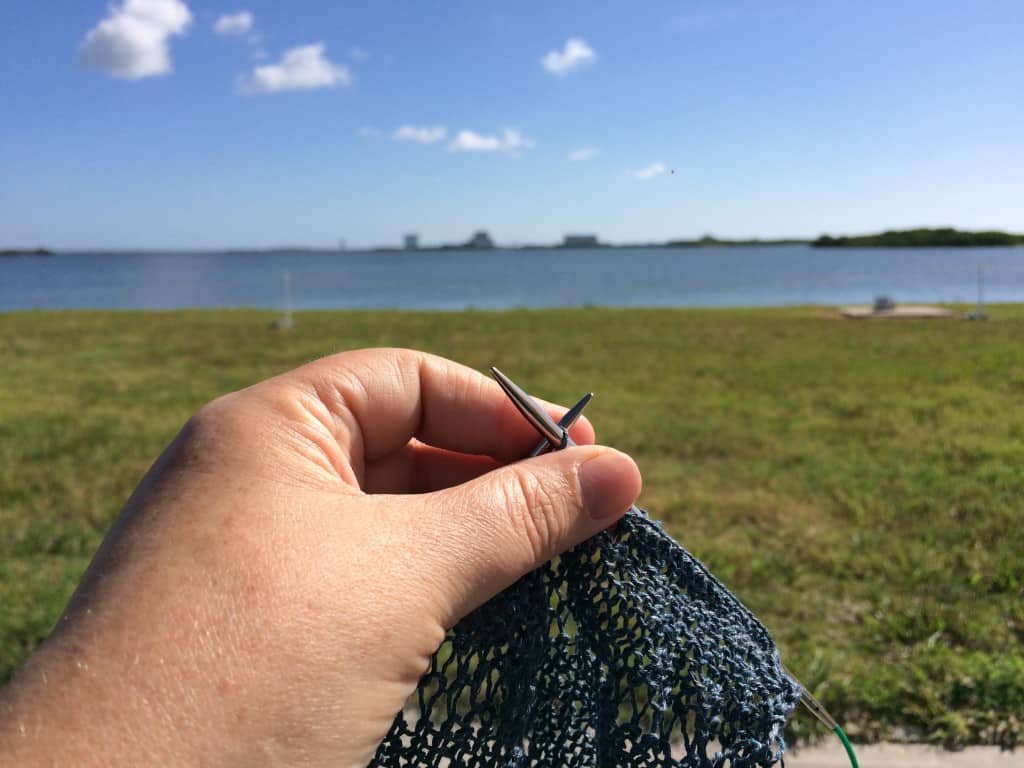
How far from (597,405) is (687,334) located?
291 inches

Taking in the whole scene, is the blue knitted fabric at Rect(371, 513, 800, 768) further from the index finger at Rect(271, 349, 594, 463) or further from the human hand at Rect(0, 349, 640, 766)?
the index finger at Rect(271, 349, 594, 463)

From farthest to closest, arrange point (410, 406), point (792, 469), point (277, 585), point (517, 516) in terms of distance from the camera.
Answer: point (792, 469) → point (410, 406) → point (517, 516) → point (277, 585)

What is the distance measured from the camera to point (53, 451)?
24.2 feet

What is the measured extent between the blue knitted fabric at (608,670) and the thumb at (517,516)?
0.13 metres

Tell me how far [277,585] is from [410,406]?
0.65 meters

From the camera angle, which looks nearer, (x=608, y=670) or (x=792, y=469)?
(x=608, y=670)

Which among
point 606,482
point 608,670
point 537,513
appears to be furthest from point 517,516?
point 608,670

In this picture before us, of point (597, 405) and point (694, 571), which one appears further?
point (597, 405)

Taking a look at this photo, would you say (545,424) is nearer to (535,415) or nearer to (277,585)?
(535,415)

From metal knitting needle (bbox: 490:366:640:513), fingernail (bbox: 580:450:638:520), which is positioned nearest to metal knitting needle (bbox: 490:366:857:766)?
metal knitting needle (bbox: 490:366:640:513)

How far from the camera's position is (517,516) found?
142 centimetres

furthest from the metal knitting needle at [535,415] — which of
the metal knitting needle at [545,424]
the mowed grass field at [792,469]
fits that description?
the mowed grass field at [792,469]

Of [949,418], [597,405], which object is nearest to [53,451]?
[597,405]

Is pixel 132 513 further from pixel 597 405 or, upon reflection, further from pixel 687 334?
pixel 687 334
